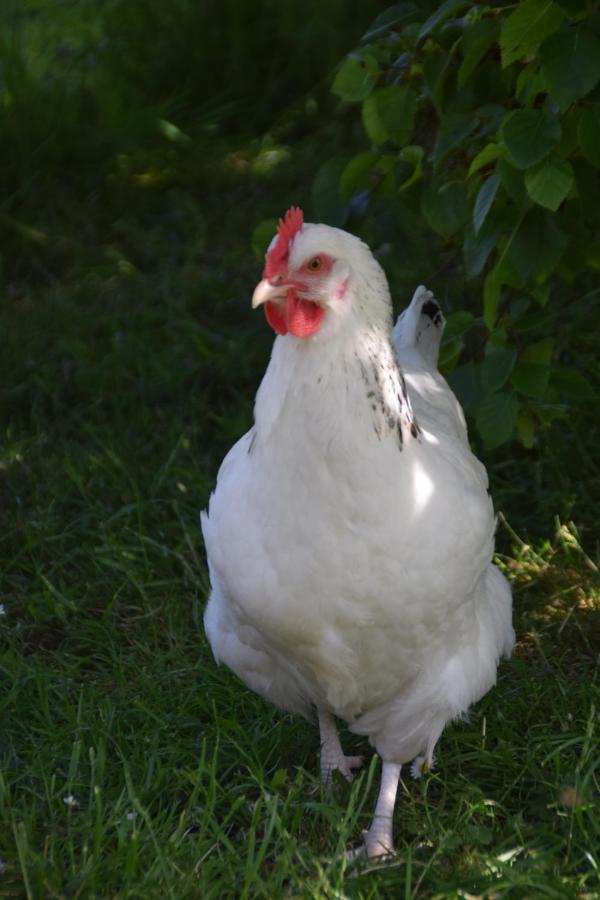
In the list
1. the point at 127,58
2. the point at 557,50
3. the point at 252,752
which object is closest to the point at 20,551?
the point at 252,752

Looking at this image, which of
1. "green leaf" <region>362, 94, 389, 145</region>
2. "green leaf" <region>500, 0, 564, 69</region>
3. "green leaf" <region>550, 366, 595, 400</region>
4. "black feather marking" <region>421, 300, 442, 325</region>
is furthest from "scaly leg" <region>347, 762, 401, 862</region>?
"green leaf" <region>500, 0, 564, 69</region>

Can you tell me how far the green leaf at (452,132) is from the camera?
10.3ft

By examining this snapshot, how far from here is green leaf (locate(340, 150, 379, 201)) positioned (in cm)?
331

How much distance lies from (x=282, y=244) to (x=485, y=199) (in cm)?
57

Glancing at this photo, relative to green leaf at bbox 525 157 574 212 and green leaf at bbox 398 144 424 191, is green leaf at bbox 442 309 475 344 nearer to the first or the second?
green leaf at bbox 398 144 424 191

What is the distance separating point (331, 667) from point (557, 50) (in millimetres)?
1363

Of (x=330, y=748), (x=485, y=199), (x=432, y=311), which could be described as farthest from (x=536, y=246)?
(x=330, y=748)

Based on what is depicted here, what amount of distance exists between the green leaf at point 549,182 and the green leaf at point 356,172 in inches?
22.4

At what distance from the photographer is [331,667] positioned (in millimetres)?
2879

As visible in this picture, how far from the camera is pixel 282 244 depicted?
2652mm

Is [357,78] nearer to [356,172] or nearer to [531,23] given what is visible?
[356,172]

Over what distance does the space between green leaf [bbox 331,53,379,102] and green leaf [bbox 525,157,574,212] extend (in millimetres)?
510

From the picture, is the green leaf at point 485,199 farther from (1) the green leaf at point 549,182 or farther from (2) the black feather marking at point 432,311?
(2) the black feather marking at point 432,311

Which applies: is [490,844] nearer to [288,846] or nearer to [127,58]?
[288,846]
